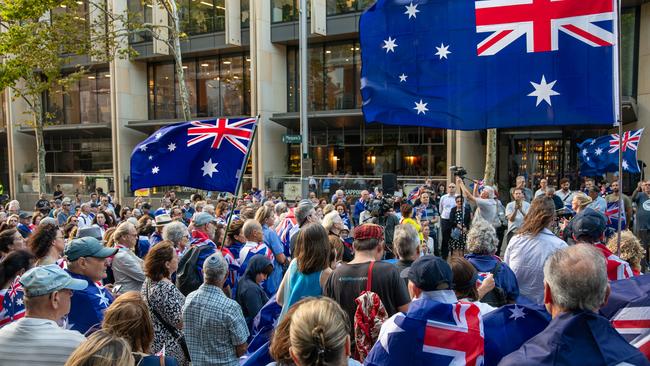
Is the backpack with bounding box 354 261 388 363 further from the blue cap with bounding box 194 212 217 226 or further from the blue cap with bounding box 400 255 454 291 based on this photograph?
the blue cap with bounding box 194 212 217 226

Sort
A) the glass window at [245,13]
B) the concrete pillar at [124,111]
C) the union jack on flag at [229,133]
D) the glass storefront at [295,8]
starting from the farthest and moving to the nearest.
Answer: the concrete pillar at [124,111], the glass window at [245,13], the glass storefront at [295,8], the union jack on flag at [229,133]

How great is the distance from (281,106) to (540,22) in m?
21.3

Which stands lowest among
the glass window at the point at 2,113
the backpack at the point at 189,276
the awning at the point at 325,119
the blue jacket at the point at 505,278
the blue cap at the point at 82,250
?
the backpack at the point at 189,276

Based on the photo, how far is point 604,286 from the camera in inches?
90.3

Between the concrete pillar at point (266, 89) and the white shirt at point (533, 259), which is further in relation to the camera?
the concrete pillar at point (266, 89)

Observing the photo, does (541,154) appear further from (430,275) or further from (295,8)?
(430,275)

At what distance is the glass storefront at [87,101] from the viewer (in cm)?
3148

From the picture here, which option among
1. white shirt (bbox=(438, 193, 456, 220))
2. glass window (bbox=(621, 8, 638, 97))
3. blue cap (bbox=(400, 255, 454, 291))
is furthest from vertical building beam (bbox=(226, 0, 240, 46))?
blue cap (bbox=(400, 255, 454, 291))

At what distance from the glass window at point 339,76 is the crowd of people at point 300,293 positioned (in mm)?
18617

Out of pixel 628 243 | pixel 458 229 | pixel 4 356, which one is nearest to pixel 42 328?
pixel 4 356

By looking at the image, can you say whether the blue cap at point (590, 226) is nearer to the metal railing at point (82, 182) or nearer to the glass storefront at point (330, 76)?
the glass storefront at point (330, 76)

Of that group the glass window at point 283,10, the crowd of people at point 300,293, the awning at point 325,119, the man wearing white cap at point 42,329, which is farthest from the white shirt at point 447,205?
the glass window at point 283,10

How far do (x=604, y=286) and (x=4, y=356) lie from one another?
3.00 m

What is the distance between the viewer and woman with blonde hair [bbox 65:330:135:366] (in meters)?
2.15
